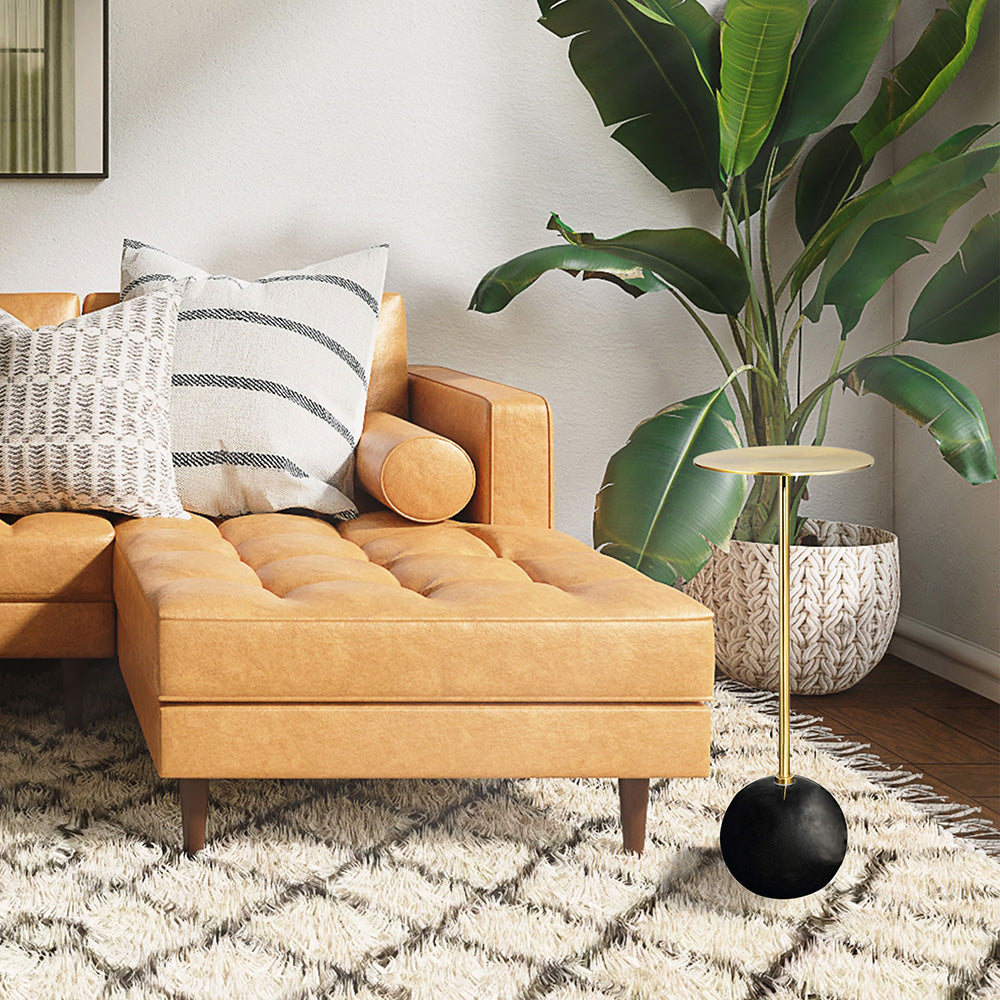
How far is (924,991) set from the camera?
4.22ft

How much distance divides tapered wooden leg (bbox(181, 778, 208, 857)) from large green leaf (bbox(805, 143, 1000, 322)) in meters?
1.54

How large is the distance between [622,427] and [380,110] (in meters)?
1.06

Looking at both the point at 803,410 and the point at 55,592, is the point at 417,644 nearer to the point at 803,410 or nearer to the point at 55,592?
the point at 55,592

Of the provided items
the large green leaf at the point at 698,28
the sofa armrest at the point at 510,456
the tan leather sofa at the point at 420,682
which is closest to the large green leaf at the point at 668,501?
the sofa armrest at the point at 510,456

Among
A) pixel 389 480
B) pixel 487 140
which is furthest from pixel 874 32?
pixel 389 480

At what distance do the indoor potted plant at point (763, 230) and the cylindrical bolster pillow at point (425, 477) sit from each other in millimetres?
265

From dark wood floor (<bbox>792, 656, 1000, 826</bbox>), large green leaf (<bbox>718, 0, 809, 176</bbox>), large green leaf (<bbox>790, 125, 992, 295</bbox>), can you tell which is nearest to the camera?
dark wood floor (<bbox>792, 656, 1000, 826</bbox>)

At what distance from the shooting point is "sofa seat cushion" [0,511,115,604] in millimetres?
1944

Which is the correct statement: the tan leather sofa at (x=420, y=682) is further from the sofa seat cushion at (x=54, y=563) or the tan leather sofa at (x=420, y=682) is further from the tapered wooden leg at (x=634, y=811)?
the sofa seat cushion at (x=54, y=563)

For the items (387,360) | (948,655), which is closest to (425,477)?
(387,360)

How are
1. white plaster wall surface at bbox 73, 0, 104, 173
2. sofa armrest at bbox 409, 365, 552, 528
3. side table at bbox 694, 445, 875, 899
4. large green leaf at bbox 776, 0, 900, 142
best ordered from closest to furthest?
side table at bbox 694, 445, 875, 899 → sofa armrest at bbox 409, 365, 552, 528 → large green leaf at bbox 776, 0, 900, 142 → white plaster wall surface at bbox 73, 0, 104, 173

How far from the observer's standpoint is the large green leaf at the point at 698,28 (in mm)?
2627

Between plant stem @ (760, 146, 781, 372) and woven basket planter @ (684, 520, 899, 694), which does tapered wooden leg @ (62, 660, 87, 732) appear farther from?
plant stem @ (760, 146, 781, 372)

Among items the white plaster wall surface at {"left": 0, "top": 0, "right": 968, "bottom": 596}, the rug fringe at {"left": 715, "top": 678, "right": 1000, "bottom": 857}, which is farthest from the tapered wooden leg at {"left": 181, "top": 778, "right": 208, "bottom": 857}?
the white plaster wall surface at {"left": 0, "top": 0, "right": 968, "bottom": 596}
